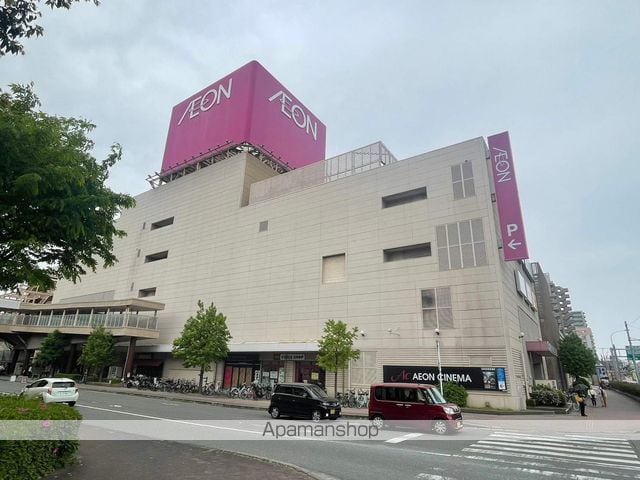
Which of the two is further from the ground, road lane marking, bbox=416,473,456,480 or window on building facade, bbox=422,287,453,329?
window on building facade, bbox=422,287,453,329

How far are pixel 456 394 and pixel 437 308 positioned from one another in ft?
20.2

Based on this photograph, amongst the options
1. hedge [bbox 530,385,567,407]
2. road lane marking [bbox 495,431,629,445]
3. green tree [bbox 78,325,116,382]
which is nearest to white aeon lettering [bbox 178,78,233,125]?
green tree [bbox 78,325,116,382]

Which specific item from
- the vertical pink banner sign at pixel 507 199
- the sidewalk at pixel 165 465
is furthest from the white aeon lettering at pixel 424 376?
the sidewalk at pixel 165 465

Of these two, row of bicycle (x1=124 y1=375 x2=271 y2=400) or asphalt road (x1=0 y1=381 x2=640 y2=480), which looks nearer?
asphalt road (x1=0 y1=381 x2=640 y2=480)

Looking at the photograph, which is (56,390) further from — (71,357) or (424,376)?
(71,357)

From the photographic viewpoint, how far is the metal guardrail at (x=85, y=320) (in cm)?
4278

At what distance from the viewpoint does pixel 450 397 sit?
82.3ft

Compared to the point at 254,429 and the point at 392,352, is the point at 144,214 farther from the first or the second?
the point at 254,429

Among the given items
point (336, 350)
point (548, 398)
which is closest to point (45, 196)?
point (336, 350)

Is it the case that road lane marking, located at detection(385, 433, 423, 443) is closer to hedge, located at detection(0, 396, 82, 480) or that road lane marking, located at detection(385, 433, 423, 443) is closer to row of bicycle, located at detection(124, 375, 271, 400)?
hedge, located at detection(0, 396, 82, 480)

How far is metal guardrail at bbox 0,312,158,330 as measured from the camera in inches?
1684

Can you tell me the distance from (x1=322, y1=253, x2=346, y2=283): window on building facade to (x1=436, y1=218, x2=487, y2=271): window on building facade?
29.1 ft

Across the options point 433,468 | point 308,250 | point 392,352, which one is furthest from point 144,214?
point 433,468

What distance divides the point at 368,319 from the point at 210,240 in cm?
2281
